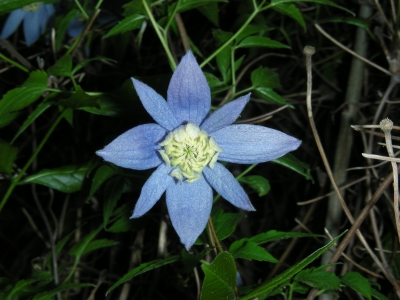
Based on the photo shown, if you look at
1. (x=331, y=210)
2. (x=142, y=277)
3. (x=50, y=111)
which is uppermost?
(x=50, y=111)

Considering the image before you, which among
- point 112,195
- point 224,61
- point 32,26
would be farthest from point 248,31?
point 32,26

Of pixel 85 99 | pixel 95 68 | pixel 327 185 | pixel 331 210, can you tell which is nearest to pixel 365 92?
pixel 327 185

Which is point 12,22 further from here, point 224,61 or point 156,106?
point 156,106

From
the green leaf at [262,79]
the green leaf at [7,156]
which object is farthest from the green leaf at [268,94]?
the green leaf at [7,156]

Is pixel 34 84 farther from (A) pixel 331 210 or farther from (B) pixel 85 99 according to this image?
(A) pixel 331 210

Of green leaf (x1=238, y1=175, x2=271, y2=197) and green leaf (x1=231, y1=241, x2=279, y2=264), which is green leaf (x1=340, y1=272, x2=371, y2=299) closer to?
green leaf (x1=231, y1=241, x2=279, y2=264)

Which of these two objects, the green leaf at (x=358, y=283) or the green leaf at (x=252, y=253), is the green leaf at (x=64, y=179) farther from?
the green leaf at (x=358, y=283)

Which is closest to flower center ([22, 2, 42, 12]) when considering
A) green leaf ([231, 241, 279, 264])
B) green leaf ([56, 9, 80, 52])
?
green leaf ([56, 9, 80, 52])
